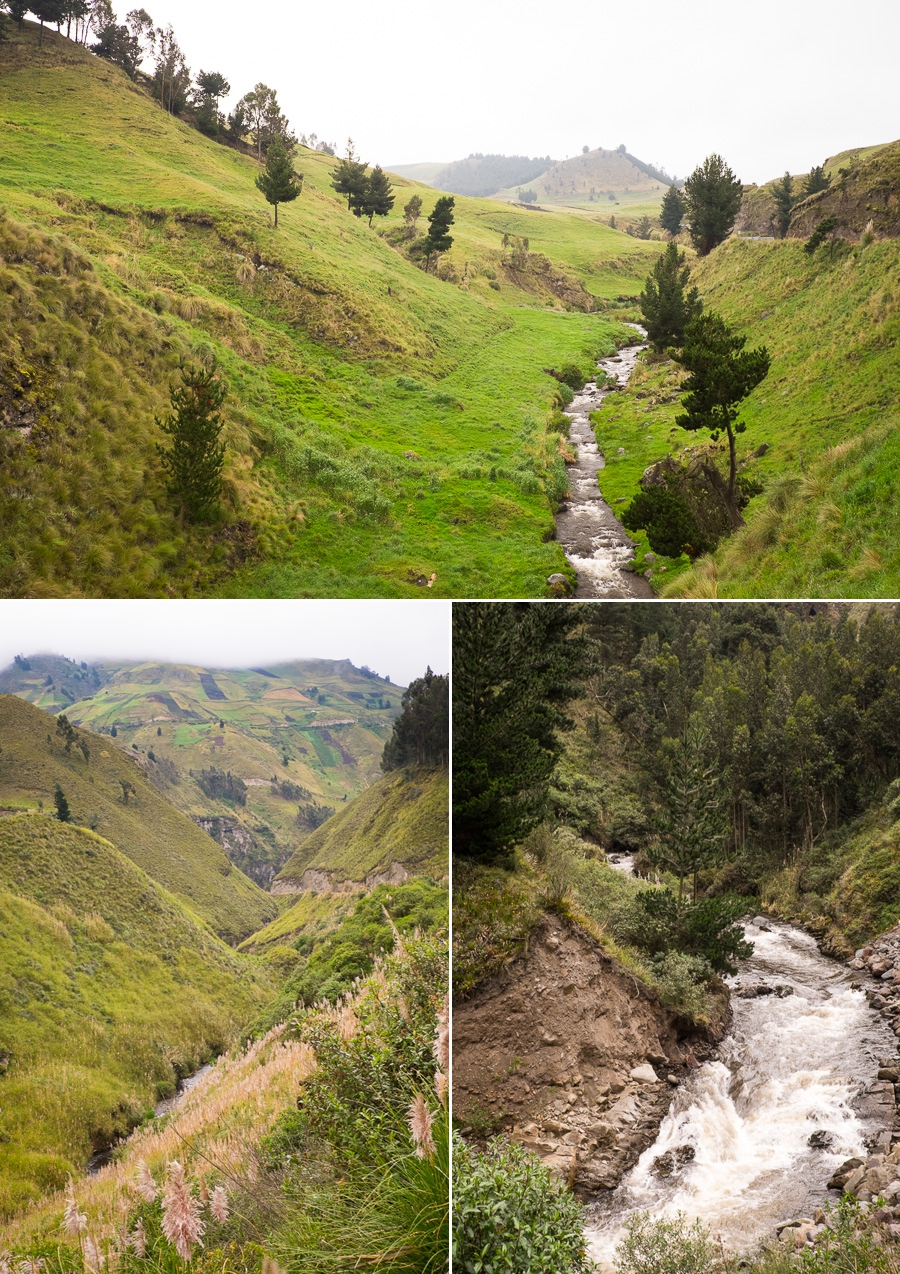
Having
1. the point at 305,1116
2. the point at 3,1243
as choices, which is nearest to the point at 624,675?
the point at 305,1116

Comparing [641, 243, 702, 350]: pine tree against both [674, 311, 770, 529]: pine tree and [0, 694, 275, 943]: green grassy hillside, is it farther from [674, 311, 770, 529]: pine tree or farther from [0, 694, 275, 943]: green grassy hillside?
[0, 694, 275, 943]: green grassy hillside

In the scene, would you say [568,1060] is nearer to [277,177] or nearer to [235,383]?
[235,383]

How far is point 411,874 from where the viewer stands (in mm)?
4832

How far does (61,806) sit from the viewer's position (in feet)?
13.5

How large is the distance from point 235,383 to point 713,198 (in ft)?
148

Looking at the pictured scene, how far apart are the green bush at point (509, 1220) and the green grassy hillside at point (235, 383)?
10.3 meters

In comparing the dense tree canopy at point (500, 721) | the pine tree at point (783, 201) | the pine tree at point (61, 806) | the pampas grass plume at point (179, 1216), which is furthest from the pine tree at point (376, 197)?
the pampas grass plume at point (179, 1216)

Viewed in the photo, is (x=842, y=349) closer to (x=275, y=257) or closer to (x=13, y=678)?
(x=275, y=257)

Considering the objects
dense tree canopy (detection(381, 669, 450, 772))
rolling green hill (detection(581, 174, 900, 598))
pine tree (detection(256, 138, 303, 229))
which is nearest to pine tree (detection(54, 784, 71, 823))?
dense tree canopy (detection(381, 669, 450, 772))

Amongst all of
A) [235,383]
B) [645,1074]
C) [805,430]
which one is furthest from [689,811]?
[235,383]

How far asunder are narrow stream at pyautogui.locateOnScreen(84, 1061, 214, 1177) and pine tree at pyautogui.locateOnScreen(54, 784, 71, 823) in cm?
171

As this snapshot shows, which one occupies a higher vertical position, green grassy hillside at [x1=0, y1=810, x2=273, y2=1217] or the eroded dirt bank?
green grassy hillside at [x1=0, y1=810, x2=273, y2=1217]

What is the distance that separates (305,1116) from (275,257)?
30527 mm

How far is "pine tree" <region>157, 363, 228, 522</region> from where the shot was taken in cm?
1275
